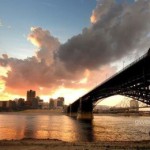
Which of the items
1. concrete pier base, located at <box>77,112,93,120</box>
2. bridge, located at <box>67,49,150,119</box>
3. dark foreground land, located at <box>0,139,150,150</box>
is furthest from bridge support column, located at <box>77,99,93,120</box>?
dark foreground land, located at <box>0,139,150,150</box>

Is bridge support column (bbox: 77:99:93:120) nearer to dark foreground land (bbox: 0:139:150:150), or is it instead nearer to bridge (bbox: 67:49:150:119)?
bridge (bbox: 67:49:150:119)

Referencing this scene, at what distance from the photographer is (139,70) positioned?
201 feet

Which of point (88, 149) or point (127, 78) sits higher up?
point (127, 78)

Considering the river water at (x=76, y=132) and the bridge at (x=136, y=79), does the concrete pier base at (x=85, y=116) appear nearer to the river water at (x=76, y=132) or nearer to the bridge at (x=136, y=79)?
the bridge at (x=136, y=79)

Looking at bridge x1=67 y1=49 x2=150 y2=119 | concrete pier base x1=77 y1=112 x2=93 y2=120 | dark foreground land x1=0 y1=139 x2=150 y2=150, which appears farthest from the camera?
concrete pier base x1=77 y1=112 x2=93 y2=120

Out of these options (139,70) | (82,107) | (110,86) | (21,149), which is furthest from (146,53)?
(82,107)

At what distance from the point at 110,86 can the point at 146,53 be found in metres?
47.2

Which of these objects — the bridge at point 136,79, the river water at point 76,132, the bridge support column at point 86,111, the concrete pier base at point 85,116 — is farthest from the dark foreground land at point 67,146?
the concrete pier base at point 85,116

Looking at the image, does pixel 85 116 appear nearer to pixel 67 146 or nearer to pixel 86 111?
pixel 86 111

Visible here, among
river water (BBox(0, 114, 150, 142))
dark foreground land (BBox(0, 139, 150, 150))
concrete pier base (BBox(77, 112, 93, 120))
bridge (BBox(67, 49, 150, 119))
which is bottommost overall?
river water (BBox(0, 114, 150, 142))

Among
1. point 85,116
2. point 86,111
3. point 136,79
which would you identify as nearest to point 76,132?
point 136,79

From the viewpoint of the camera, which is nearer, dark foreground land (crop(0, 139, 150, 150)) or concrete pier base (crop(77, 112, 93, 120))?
dark foreground land (crop(0, 139, 150, 150))

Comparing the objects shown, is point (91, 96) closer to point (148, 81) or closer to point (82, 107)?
point (82, 107)

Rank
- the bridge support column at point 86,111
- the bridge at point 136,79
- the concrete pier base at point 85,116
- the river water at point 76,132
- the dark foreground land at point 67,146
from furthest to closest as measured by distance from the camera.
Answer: the concrete pier base at point 85,116 < the bridge support column at point 86,111 < the bridge at point 136,79 < the river water at point 76,132 < the dark foreground land at point 67,146
